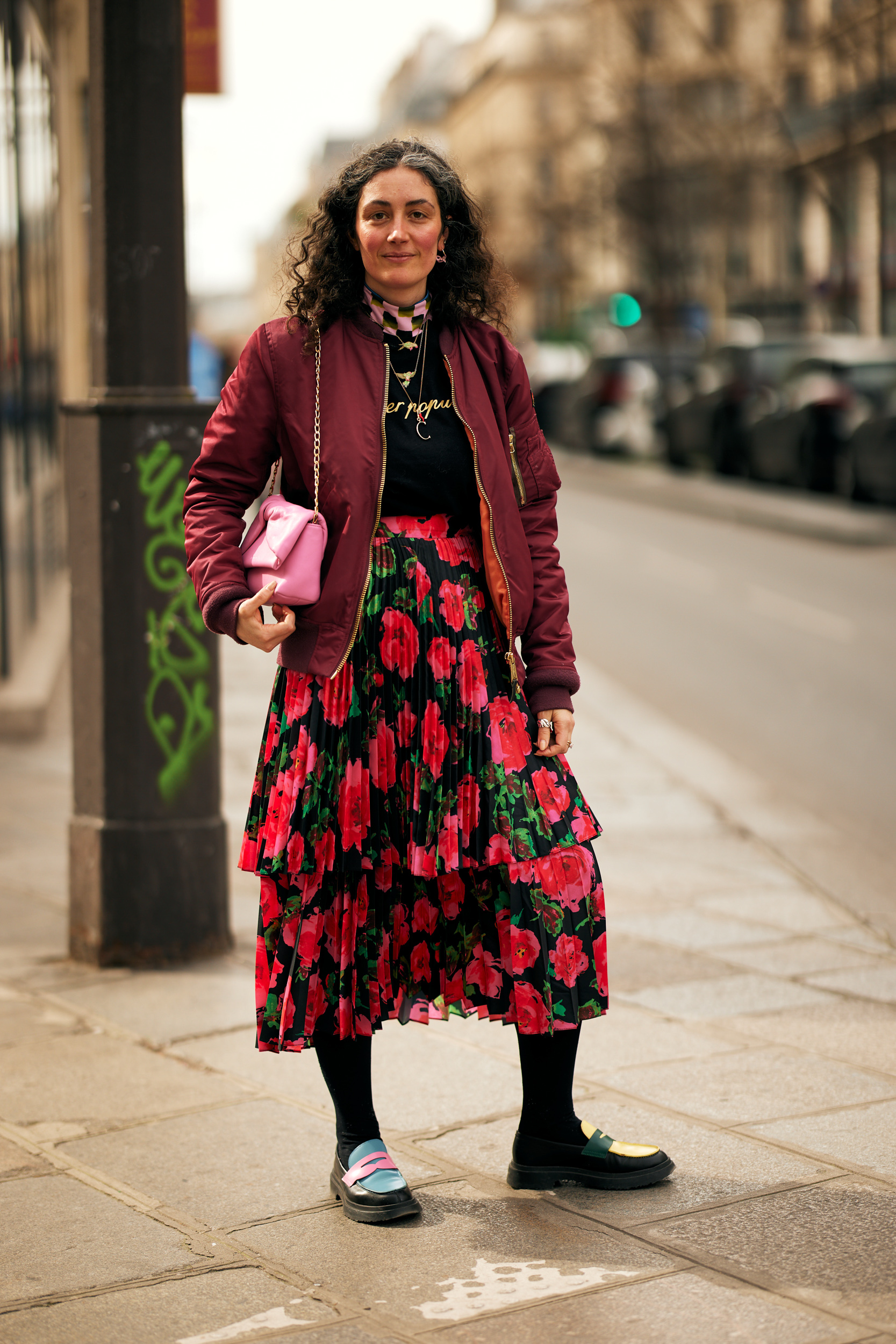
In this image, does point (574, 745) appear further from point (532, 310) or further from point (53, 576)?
point (532, 310)

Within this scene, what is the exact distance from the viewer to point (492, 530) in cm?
322

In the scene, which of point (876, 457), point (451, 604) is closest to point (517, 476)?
point (451, 604)

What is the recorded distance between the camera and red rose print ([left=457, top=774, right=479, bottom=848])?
10.5 feet

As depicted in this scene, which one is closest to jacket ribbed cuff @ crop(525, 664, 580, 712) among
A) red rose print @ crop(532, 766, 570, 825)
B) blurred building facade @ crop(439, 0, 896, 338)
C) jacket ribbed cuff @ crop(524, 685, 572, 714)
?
jacket ribbed cuff @ crop(524, 685, 572, 714)

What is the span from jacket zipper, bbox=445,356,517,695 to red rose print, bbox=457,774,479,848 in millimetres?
191

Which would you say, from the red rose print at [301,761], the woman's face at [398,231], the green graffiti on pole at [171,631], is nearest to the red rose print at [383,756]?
the red rose print at [301,761]

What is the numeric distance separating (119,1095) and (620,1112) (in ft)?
3.48

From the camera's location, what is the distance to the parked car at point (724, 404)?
2231 cm

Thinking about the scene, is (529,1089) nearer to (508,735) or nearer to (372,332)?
(508,735)

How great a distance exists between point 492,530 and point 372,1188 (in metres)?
1.17

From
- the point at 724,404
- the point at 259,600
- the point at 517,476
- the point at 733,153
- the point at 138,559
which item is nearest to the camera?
the point at 259,600

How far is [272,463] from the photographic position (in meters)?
3.36

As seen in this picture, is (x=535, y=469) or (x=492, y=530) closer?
(x=492, y=530)

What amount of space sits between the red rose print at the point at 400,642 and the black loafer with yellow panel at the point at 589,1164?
2.96 feet
